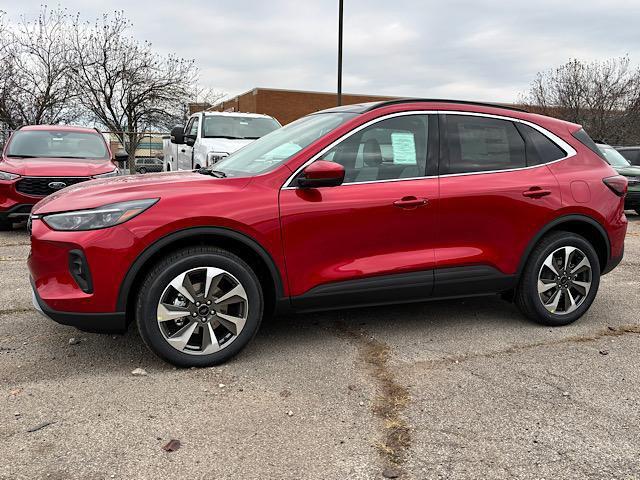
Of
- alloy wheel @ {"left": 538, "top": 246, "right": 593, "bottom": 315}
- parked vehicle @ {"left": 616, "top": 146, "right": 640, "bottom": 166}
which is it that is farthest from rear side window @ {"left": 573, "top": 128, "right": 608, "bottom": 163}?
parked vehicle @ {"left": 616, "top": 146, "right": 640, "bottom": 166}

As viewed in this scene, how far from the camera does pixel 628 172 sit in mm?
12555

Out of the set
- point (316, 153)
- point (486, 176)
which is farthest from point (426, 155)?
point (316, 153)

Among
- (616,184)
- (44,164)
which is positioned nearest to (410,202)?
(616,184)

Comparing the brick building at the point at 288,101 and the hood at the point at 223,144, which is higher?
the brick building at the point at 288,101

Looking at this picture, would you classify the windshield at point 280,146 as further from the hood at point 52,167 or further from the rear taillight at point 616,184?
the hood at point 52,167

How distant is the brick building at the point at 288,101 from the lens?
37.1 m

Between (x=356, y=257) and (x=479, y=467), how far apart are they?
62.4 inches

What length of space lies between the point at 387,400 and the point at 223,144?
7.29m

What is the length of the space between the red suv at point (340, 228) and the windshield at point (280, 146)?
19mm

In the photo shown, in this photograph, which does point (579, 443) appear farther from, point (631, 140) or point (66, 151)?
point (631, 140)

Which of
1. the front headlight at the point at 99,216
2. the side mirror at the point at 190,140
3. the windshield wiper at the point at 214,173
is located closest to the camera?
the front headlight at the point at 99,216

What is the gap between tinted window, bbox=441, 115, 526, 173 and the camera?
13.2 feet

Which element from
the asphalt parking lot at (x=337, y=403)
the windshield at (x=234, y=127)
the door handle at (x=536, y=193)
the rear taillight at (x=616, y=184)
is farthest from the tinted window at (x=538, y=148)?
the windshield at (x=234, y=127)

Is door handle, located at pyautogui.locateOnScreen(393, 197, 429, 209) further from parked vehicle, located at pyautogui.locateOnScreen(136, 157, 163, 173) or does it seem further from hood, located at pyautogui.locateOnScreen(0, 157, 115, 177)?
parked vehicle, located at pyautogui.locateOnScreen(136, 157, 163, 173)
